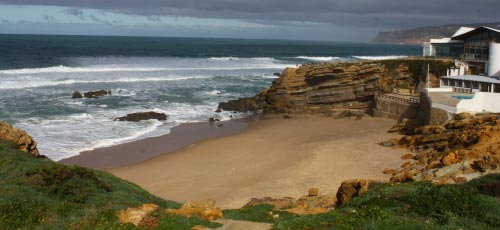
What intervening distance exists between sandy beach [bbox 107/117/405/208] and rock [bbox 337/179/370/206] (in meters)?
4.48

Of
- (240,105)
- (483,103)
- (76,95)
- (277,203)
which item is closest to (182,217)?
(277,203)

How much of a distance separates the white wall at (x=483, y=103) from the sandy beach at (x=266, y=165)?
14.4 ft

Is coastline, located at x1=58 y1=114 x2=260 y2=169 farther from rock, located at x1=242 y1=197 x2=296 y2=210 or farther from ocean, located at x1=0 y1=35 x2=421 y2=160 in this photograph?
rock, located at x1=242 y1=197 x2=296 y2=210

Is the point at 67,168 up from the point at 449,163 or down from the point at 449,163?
up

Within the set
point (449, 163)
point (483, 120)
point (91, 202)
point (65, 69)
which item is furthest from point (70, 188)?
point (65, 69)

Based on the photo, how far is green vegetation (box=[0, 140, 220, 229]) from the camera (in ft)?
34.9

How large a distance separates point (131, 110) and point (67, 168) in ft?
81.0

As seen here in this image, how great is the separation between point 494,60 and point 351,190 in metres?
22.9

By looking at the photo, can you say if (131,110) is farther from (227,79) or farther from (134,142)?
(227,79)

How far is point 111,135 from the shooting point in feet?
96.6

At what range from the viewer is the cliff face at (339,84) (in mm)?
36312

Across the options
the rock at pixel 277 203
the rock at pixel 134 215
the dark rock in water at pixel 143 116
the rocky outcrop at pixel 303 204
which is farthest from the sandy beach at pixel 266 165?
the rock at pixel 134 215

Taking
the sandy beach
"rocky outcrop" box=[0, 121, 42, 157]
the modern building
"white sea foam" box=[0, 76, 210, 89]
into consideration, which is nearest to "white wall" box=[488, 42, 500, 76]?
the modern building

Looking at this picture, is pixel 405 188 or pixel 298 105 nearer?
pixel 405 188
